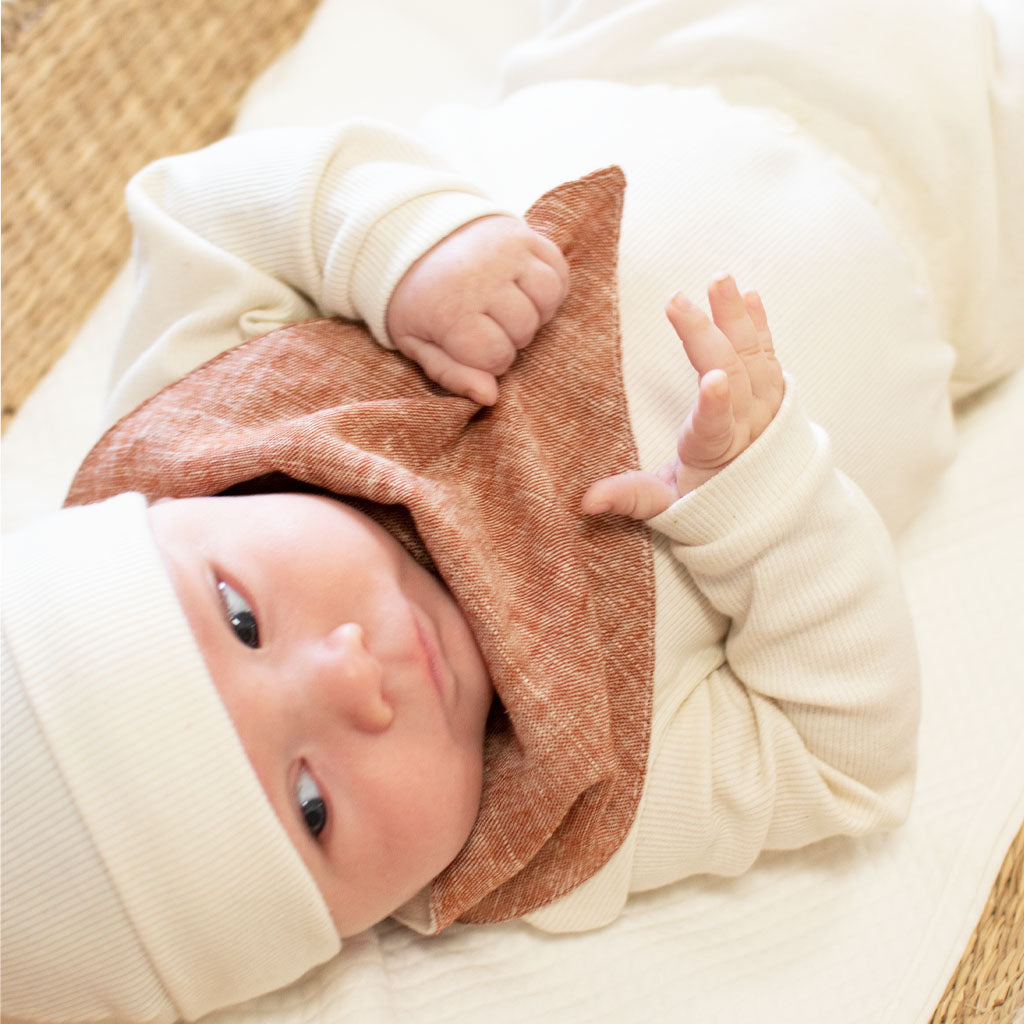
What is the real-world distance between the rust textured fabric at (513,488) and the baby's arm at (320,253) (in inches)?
1.5

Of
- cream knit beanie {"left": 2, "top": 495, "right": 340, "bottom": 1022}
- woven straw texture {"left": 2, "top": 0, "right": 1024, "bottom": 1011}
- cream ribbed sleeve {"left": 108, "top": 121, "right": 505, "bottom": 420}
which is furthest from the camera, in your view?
woven straw texture {"left": 2, "top": 0, "right": 1024, "bottom": 1011}

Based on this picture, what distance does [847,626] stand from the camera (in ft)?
2.91

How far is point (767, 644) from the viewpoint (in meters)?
0.91

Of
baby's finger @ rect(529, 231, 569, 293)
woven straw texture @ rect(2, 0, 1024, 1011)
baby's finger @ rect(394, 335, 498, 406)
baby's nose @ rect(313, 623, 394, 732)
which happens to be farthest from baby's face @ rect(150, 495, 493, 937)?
woven straw texture @ rect(2, 0, 1024, 1011)

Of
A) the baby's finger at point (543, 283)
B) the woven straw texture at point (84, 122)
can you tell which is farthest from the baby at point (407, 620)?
the woven straw texture at point (84, 122)

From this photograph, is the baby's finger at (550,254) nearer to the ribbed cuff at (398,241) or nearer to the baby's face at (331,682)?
the ribbed cuff at (398,241)

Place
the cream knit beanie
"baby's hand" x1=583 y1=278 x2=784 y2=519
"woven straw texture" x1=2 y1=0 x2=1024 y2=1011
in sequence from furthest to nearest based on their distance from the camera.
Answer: "woven straw texture" x1=2 y1=0 x2=1024 y2=1011 → "baby's hand" x1=583 y1=278 x2=784 y2=519 → the cream knit beanie

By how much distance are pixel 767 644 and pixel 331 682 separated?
1.27 feet

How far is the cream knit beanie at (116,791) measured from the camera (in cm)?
70

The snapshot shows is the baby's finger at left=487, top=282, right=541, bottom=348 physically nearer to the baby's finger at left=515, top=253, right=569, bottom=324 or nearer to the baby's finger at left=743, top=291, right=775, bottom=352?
the baby's finger at left=515, top=253, right=569, bottom=324

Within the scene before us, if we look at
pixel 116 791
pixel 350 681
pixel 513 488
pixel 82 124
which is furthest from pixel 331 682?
pixel 82 124

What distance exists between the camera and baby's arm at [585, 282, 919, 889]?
84 centimetres

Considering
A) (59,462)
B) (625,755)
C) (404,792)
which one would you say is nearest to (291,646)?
(404,792)

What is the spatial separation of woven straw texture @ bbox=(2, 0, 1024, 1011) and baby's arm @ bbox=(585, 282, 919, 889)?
2.85ft
